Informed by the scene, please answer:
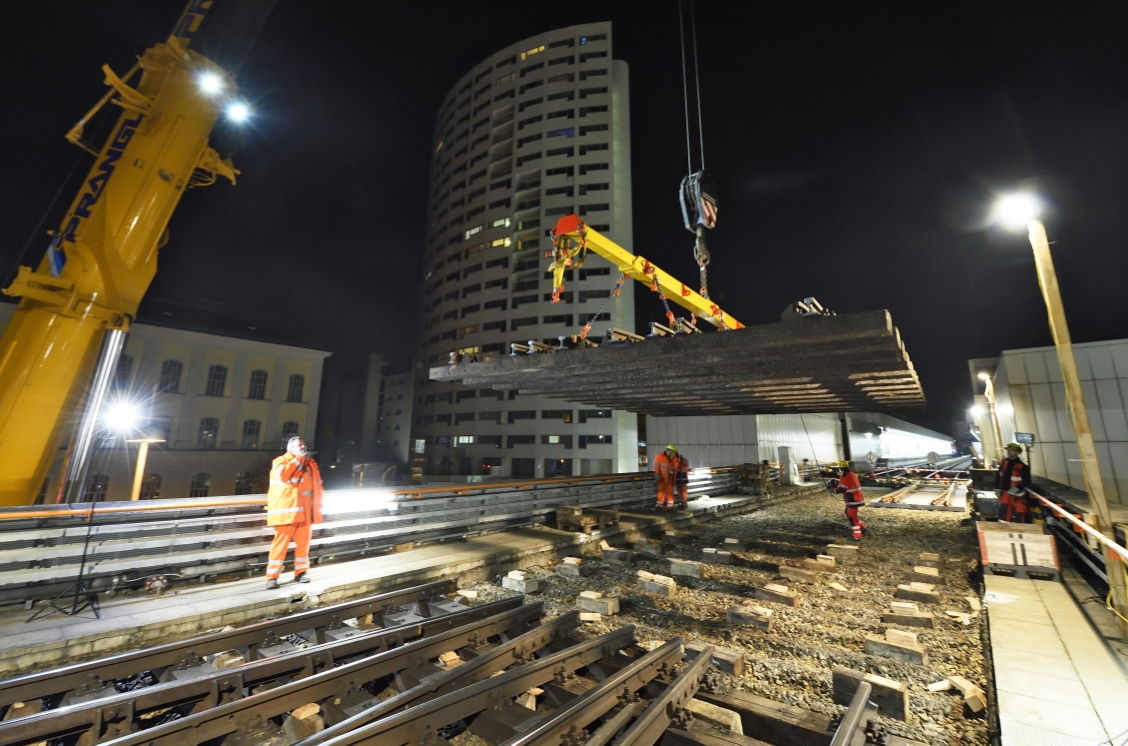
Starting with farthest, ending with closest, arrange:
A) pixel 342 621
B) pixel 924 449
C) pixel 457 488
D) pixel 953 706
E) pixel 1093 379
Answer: pixel 924 449
pixel 1093 379
pixel 457 488
pixel 342 621
pixel 953 706

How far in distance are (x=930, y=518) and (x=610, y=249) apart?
1330cm

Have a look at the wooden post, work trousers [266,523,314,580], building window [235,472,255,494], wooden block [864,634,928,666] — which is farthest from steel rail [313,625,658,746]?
building window [235,472,255,494]

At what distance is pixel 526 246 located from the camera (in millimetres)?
55281

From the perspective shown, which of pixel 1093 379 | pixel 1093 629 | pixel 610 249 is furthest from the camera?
pixel 1093 379

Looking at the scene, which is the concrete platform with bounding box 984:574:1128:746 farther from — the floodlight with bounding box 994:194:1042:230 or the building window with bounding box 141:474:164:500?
the building window with bounding box 141:474:164:500

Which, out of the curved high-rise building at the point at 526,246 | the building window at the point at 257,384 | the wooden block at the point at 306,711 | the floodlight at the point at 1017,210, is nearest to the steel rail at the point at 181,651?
the wooden block at the point at 306,711

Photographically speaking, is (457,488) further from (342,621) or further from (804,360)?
(804,360)

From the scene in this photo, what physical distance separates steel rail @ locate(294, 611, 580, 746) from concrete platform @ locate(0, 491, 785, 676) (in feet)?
9.51

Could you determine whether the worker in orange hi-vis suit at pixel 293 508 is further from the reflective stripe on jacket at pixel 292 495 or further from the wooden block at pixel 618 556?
the wooden block at pixel 618 556

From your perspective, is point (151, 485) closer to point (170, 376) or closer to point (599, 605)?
point (170, 376)

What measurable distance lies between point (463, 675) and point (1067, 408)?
69.2ft

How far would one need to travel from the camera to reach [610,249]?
11641mm

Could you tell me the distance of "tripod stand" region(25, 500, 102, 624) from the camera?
4.72 meters

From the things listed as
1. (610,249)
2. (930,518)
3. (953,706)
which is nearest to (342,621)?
(953,706)
